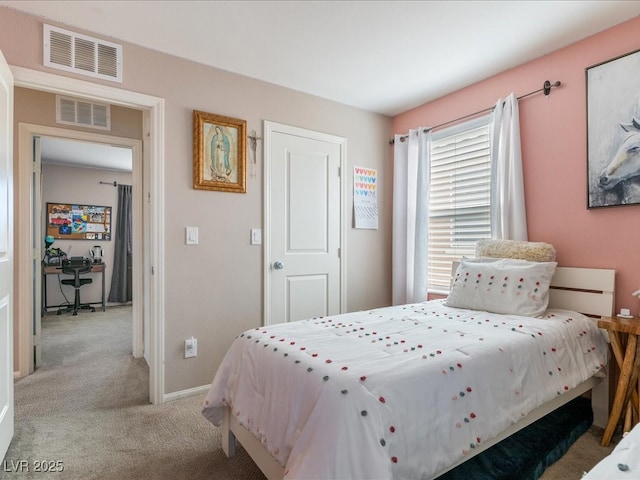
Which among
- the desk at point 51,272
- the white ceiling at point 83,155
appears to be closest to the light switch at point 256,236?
the white ceiling at point 83,155

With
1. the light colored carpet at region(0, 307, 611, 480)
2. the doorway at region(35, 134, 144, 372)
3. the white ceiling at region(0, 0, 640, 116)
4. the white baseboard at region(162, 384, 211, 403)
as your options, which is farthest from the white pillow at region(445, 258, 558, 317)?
the doorway at region(35, 134, 144, 372)

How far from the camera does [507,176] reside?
2.58m

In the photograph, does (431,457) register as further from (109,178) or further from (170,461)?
(109,178)

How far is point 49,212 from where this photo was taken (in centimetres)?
563

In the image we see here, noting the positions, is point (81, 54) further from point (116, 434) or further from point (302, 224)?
point (116, 434)

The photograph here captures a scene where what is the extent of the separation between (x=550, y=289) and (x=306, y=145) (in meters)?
2.21

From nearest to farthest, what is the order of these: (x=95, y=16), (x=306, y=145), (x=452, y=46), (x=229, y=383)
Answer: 1. (x=229, y=383)
2. (x=95, y=16)
3. (x=452, y=46)
4. (x=306, y=145)

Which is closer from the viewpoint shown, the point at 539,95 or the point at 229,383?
the point at 229,383

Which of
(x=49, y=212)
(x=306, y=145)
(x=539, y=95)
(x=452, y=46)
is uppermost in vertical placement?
(x=452, y=46)

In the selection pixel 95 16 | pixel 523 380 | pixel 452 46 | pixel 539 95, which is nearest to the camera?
pixel 523 380

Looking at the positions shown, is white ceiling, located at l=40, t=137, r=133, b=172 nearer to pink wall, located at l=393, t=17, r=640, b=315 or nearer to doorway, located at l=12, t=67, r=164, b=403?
doorway, located at l=12, t=67, r=164, b=403

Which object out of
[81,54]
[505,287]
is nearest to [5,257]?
[81,54]

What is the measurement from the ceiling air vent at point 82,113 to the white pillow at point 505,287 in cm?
336

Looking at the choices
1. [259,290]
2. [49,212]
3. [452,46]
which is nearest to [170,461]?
[259,290]
